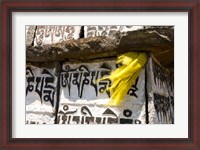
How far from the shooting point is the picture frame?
1.71 m

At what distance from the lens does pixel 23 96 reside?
5.82 feet

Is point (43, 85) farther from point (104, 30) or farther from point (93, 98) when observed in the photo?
point (104, 30)

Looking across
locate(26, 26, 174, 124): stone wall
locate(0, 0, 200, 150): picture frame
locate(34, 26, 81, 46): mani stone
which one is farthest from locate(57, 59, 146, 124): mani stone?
locate(0, 0, 200, 150): picture frame

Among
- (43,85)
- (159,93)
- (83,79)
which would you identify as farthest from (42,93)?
(159,93)

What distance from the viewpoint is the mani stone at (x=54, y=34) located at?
2.61 meters

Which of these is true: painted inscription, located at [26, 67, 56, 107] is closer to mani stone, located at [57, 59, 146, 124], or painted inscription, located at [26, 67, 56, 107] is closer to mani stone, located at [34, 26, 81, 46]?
mani stone, located at [57, 59, 146, 124]

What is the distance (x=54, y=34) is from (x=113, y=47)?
0.34m

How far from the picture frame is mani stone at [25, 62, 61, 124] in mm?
997
